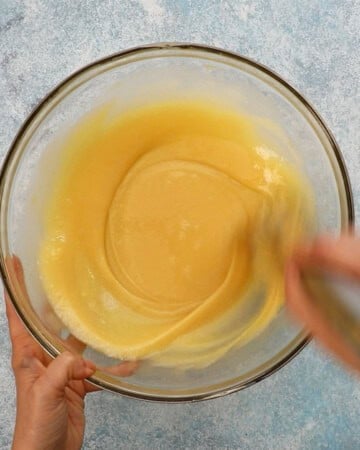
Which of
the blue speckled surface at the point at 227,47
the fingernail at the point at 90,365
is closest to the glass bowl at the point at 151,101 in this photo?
the fingernail at the point at 90,365

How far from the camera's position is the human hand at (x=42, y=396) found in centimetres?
94

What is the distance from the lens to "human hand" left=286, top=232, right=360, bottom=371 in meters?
0.58

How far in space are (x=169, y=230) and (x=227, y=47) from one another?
0.35m

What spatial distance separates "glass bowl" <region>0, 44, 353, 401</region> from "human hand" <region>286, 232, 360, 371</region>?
211 millimetres

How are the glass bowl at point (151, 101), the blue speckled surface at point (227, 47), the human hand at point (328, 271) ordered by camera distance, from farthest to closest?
1. the blue speckled surface at point (227, 47)
2. the glass bowl at point (151, 101)
3. the human hand at point (328, 271)

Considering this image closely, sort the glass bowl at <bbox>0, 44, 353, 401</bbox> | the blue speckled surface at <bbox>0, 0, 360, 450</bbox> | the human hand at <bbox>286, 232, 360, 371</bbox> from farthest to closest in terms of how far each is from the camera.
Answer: the blue speckled surface at <bbox>0, 0, 360, 450</bbox> → the glass bowl at <bbox>0, 44, 353, 401</bbox> → the human hand at <bbox>286, 232, 360, 371</bbox>

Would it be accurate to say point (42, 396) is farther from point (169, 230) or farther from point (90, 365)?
point (169, 230)

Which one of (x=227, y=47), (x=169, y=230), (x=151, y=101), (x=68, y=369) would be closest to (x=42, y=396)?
(x=68, y=369)

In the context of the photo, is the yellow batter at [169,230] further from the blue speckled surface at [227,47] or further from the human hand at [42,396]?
the blue speckled surface at [227,47]

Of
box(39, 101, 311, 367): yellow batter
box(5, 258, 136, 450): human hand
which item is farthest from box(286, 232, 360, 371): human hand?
box(5, 258, 136, 450): human hand

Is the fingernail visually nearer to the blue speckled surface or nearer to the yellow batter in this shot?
the yellow batter

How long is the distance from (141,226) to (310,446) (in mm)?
485

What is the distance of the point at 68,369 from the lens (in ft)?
2.96

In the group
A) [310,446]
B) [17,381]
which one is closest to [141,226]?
[17,381]
